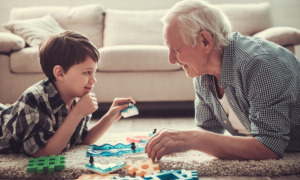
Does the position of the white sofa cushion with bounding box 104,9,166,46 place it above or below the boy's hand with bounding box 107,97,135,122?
above

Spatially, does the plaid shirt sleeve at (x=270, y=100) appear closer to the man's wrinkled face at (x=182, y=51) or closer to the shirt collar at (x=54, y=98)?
the man's wrinkled face at (x=182, y=51)

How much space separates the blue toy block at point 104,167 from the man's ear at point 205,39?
1.79 ft

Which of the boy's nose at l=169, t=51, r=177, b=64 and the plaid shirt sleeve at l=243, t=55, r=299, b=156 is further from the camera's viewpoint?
the boy's nose at l=169, t=51, r=177, b=64

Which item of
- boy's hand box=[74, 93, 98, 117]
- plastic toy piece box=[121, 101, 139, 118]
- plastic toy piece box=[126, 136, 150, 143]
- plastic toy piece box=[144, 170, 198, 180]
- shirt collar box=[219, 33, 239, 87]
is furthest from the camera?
plastic toy piece box=[126, 136, 150, 143]

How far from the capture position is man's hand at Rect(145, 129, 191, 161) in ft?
3.83

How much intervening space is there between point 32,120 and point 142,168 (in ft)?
1.62

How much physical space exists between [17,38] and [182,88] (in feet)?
4.67

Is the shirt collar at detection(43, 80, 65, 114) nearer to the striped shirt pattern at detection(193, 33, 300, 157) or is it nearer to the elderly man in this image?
the elderly man

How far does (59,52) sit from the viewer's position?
4.83ft

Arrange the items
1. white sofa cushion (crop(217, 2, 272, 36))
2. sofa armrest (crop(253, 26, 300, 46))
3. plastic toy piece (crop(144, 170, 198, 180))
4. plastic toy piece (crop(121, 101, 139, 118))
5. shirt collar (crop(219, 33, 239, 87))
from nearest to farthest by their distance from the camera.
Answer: plastic toy piece (crop(144, 170, 198, 180)) < shirt collar (crop(219, 33, 239, 87)) < plastic toy piece (crop(121, 101, 139, 118)) < sofa armrest (crop(253, 26, 300, 46)) < white sofa cushion (crop(217, 2, 272, 36))

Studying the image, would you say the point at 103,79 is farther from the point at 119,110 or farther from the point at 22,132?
the point at 22,132

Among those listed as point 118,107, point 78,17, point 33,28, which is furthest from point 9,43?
point 118,107

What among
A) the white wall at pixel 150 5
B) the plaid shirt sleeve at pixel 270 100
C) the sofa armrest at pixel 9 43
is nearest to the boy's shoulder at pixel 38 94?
the plaid shirt sleeve at pixel 270 100

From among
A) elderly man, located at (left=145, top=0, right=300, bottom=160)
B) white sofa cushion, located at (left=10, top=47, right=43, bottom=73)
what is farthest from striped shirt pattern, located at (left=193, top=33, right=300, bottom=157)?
white sofa cushion, located at (left=10, top=47, right=43, bottom=73)
